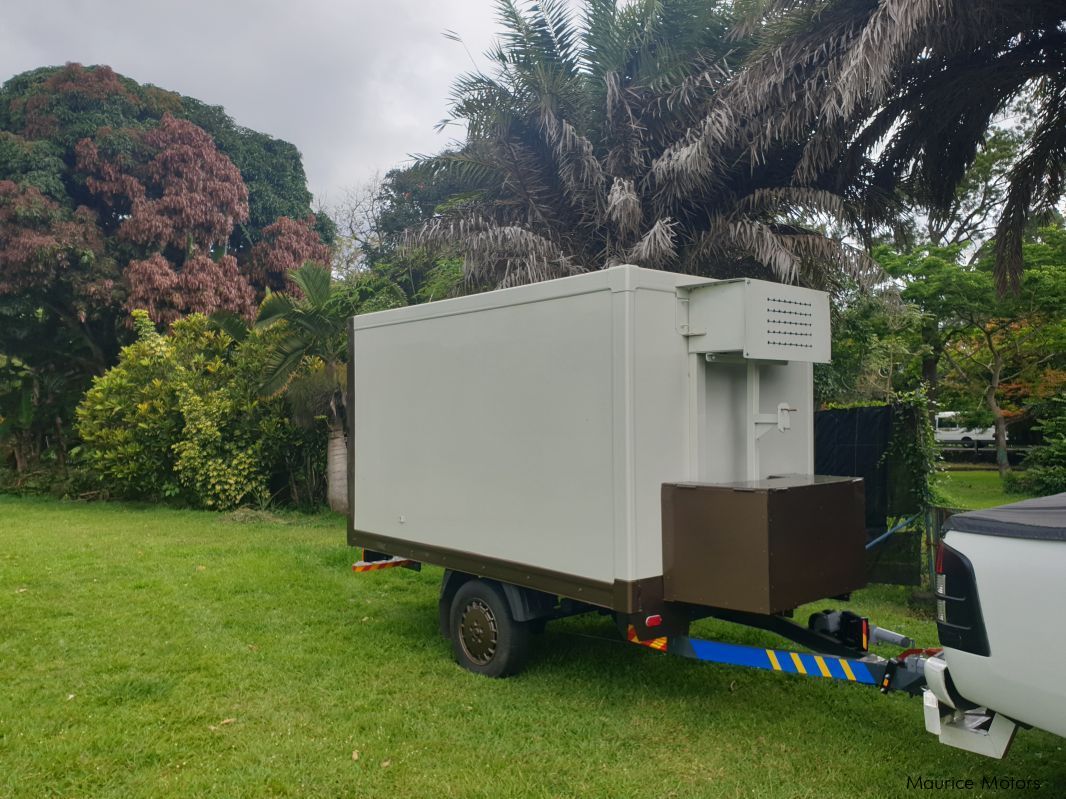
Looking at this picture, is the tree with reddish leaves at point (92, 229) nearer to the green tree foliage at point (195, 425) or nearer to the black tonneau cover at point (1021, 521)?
the green tree foliage at point (195, 425)

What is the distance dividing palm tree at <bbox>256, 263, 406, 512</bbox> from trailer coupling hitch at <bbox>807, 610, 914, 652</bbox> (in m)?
9.97

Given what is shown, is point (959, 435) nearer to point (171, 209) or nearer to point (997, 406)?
point (997, 406)

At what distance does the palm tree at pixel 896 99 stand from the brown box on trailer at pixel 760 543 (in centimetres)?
482

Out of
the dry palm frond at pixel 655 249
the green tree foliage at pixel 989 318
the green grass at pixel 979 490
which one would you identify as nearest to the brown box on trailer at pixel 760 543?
the dry palm frond at pixel 655 249

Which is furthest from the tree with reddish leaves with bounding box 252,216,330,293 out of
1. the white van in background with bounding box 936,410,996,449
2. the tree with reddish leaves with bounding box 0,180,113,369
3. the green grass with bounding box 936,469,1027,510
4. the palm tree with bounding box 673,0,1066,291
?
the white van in background with bounding box 936,410,996,449

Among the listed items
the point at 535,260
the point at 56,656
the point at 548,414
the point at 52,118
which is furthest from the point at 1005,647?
the point at 52,118

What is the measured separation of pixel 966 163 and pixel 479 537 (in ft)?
25.5

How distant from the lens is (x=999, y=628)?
3.15 m

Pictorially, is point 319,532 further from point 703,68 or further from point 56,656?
point 703,68

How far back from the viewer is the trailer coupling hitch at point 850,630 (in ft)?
15.4

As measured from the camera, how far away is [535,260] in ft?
34.6

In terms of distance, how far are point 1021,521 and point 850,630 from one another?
1691mm

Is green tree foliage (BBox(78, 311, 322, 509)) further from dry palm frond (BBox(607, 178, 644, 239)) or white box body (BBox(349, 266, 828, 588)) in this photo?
white box body (BBox(349, 266, 828, 588))
